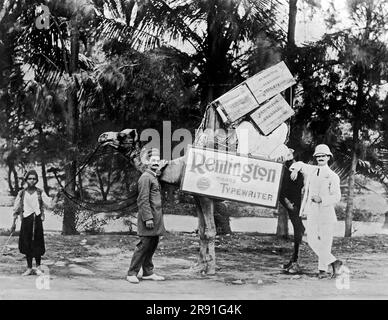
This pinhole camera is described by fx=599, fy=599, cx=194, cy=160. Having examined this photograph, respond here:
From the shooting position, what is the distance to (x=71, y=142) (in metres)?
7.84

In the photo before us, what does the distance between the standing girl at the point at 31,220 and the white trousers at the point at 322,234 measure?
3378 mm

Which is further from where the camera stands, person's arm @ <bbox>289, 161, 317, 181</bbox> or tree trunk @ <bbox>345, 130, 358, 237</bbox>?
tree trunk @ <bbox>345, 130, 358, 237</bbox>

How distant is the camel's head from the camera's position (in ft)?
24.4

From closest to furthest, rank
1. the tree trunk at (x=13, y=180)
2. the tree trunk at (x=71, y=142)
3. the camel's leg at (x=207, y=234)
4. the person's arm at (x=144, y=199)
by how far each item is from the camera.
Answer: the person's arm at (x=144, y=199), the camel's leg at (x=207, y=234), the tree trunk at (x=71, y=142), the tree trunk at (x=13, y=180)

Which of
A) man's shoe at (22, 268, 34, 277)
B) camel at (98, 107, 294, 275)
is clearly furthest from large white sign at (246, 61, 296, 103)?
man's shoe at (22, 268, 34, 277)

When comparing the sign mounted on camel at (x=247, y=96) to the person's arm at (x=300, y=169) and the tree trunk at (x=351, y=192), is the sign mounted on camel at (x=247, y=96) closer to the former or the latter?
the person's arm at (x=300, y=169)

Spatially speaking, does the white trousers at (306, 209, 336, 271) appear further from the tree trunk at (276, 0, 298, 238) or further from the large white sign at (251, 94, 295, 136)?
the large white sign at (251, 94, 295, 136)

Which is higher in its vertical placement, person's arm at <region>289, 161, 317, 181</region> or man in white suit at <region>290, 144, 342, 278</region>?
person's arm at <region>289, 161, 317, 181</region>

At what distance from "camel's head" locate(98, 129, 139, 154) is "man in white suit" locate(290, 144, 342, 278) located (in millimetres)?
2016

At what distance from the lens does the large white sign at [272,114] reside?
750 centimetres

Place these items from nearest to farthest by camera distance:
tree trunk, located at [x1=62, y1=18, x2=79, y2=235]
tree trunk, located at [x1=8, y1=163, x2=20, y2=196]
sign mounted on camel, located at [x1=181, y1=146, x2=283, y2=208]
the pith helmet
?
sign mounted on camel, located at [x1=181, y1=146, x2=283, y2=208] < the pith helmet < tree trunk, located at [x1=62, y1=18, x2=79, y2=235] < tree trunk, located at [x1=8, y1=163, x2=20, y2=196]

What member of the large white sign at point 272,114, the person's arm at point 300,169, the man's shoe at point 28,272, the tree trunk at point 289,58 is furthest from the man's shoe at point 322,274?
the man's shoe at point 28,272

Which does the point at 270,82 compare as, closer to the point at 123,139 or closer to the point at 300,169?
the point at 300,169
